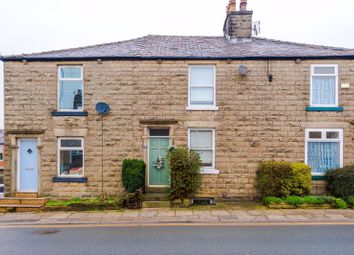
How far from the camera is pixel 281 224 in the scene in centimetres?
915

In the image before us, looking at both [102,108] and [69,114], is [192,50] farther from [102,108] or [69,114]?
[69,114]

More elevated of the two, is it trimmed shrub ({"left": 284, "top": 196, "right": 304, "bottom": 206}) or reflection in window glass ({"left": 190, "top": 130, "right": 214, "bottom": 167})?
reflection in window glass ({"left": 190, "top": 130, "right": 214, "bottom": 167})

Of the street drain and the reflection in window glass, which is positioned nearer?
the street drain

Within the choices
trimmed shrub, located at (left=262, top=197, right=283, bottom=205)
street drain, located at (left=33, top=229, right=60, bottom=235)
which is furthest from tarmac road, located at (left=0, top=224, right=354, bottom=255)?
trimmed shrub, located at (left=262, top=197, right=283, bottom=205)

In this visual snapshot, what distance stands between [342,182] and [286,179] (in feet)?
6.81

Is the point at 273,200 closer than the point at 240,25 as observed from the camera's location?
Yes

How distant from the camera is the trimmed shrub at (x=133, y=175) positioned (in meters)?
12.1

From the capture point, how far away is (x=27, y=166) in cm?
1331

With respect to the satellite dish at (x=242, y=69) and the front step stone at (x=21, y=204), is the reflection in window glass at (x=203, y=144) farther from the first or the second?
the front step stone at (x=21, y=204)

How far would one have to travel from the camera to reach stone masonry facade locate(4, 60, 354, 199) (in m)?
13.0

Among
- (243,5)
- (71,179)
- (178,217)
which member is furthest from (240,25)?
(71,179)

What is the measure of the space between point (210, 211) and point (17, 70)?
9.67 metres

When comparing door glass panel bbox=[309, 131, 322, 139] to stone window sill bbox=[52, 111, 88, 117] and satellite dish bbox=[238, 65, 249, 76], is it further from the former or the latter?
stone window sill bbox=[52, 111, 88, 117]

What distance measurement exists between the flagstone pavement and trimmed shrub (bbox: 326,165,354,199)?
114cm
